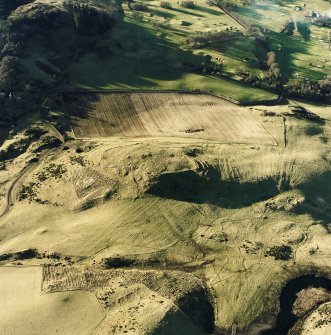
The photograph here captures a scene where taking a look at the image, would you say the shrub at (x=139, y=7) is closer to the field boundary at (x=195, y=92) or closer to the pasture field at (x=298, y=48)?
the pasture field at (x=298, y=48)

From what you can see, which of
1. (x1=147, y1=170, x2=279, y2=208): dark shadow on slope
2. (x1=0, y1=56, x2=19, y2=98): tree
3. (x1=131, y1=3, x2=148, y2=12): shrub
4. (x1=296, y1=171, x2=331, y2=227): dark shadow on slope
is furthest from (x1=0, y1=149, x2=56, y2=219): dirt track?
(x1=131, y1=3, x2=148, y2=12): shrub

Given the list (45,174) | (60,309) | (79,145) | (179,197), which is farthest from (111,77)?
(60,309)

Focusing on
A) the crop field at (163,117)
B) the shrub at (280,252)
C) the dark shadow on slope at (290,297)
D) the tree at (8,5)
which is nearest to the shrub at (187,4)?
A: the tree at (8,5)

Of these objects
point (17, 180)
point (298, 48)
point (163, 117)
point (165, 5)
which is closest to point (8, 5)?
point (165, 5)

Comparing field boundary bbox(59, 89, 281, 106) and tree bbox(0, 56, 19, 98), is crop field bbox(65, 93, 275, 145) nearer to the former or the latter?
field boundary bbox(59, 89, 281, 106)

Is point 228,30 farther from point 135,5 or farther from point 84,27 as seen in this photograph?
point 84,27

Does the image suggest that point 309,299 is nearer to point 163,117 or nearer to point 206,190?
point 206,190

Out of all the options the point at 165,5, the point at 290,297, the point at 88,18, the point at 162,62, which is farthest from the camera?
the point at 165,5
